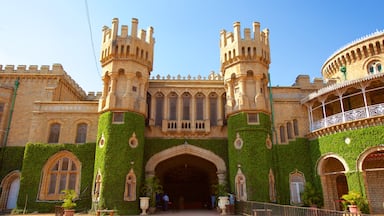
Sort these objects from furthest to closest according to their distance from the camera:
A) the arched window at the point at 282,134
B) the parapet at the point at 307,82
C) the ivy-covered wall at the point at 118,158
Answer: the parapet at the point at 307,82 → the arched window at the point at 282,134 → the ivy-covered wall at the point at 118,158

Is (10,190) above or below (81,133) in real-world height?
below

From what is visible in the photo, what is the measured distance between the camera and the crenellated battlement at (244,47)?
78.9 ft

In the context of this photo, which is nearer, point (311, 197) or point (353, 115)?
point (353, 115)

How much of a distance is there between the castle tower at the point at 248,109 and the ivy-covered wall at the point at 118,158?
7220 millimetres

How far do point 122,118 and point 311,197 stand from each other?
15461mm

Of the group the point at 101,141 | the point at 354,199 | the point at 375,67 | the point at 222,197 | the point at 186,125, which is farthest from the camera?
the point at 375,67

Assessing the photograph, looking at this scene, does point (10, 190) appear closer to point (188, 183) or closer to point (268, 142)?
point (188, 183)

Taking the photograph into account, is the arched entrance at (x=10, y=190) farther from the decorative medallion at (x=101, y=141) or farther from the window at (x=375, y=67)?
the window at (x=375, y=67)

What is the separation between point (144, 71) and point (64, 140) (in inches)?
348

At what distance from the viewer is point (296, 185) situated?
2270 centimetres

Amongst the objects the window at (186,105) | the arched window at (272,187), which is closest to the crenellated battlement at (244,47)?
the window at (186,105)

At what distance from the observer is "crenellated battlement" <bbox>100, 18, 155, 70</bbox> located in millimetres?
23669

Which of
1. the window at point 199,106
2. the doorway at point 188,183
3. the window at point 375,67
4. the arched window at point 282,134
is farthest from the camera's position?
the doorway at point 188,183

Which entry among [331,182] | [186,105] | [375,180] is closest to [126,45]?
[186,105]
